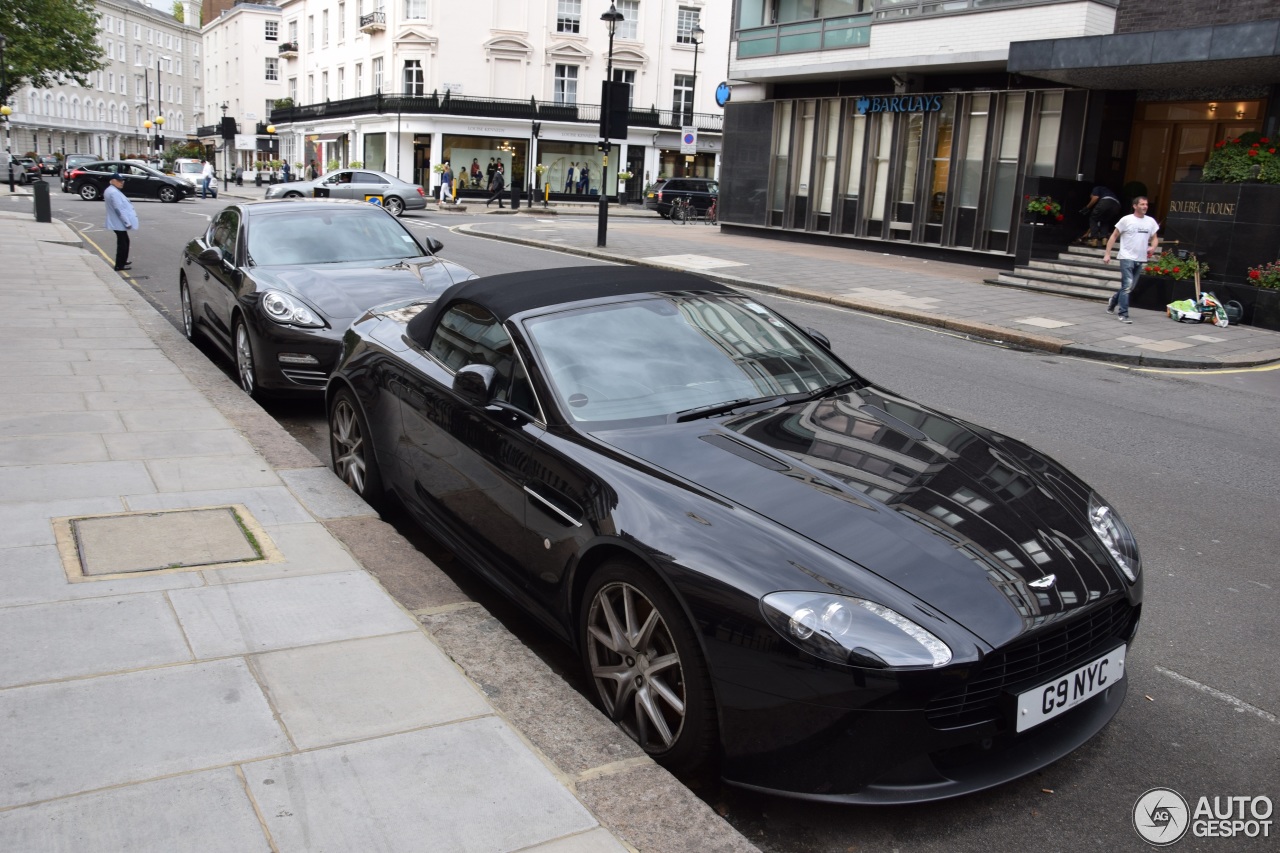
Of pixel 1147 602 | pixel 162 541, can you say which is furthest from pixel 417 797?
pixel 1147 602

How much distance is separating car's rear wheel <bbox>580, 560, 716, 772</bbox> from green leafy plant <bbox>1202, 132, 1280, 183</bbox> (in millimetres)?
16090

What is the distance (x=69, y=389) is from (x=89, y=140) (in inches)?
4746

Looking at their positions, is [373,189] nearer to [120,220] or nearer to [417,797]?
[120,220]

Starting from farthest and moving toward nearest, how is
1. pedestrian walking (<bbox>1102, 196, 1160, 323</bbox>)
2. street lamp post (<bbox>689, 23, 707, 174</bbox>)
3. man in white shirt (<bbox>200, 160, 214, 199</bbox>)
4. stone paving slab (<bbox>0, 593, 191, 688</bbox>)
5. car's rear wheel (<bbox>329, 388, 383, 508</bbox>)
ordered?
street lamp post (<bbox>689, 23, 707, 174</bbox>)
man in white shirt (<bbox>200, 160, 214, 199</bbox>)
pedestrian walking (<bbox>1102, 196, 1160, 323</bbox>)
car's rear wheel (<bbox>329, 388, 383, 508</bbox>)
stone paving slab (<bbox>0, 593, 191, 688</bbox>)

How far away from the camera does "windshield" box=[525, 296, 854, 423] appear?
13.5ft

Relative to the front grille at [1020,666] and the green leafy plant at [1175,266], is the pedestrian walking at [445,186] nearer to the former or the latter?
the green leafy plant at [1175,266]

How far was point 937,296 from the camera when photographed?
1727cm

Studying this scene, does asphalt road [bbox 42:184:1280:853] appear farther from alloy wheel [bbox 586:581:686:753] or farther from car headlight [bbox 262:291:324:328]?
car headlight [bbox 262:291:324:328]

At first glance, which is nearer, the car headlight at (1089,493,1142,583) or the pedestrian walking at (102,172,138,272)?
the car headlight at (1089,493,1142,583)

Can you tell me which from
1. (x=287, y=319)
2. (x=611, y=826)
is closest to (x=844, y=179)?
(x=287, y=319)

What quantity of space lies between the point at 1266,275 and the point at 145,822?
16763mm

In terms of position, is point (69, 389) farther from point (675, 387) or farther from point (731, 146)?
point (731, 146)

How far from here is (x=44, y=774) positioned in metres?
2.79

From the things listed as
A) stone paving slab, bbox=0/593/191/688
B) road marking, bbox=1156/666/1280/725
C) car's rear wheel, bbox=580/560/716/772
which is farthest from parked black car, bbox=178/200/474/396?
road marking, bbox=1156/666/1280/725
